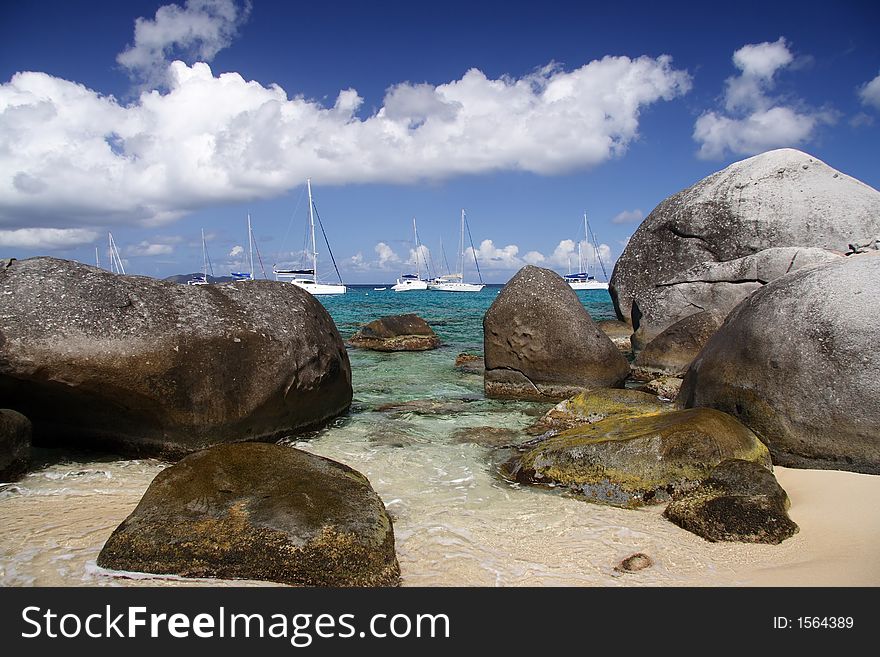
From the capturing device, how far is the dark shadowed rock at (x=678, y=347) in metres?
11.7

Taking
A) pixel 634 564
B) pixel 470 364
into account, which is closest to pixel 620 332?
pixel 470 364

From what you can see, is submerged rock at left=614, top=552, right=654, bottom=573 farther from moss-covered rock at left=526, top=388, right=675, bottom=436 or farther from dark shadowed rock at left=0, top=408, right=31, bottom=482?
dark shadowed rock at left=0, top=408, right=31, bottom=482

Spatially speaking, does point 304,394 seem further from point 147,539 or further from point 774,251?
point 774,251

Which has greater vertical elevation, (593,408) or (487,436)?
(593,408)

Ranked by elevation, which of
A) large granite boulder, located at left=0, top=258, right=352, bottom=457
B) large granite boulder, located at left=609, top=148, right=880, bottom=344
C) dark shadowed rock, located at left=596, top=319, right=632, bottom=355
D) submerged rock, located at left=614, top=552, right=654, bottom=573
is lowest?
submerged rock, located at left=614, top=552, right=654, bottom=573

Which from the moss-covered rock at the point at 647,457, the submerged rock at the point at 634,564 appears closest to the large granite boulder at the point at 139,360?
the moss-covered rock at the point at 647,457

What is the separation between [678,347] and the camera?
38.7 feet

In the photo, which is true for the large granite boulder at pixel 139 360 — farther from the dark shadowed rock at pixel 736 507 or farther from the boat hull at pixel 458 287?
the boat hull at pixel 458 287

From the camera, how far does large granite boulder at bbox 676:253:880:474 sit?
5.37m

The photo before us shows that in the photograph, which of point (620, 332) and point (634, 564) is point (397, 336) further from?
point (634, 564)

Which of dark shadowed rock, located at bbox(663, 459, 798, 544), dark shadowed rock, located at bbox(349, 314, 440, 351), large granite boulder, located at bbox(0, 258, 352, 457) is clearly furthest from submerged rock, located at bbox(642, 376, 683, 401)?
dark shadowed rock, located at bbox(349, 314, 440, 351)

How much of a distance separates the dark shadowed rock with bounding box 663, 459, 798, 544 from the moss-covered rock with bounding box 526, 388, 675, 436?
2.95 meters

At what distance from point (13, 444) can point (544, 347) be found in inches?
302
